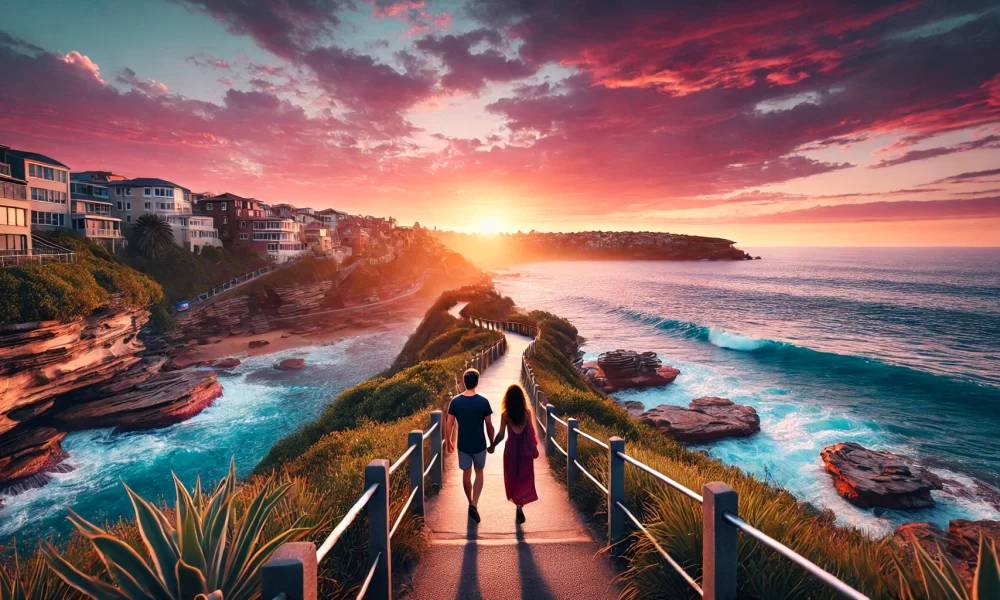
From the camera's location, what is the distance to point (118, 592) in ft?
9.40

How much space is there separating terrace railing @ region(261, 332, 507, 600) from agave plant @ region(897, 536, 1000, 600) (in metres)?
3.20

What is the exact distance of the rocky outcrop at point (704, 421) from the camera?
22.1 m

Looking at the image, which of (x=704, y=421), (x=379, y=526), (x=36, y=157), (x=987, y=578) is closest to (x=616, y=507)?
(x=379, y=526)

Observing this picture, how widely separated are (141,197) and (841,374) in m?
83.6

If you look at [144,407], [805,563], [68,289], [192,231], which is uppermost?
[192,231]

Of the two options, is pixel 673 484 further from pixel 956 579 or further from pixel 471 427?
pixel 471 427

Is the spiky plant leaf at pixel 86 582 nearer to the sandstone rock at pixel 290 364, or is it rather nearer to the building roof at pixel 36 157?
the sandstone rock at pixel 290 364

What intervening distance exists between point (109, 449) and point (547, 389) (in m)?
26.3

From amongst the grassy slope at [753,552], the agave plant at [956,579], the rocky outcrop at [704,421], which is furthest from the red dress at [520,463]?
the rocky outcrop at [704,421]

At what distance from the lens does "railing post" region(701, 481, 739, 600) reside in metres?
3.37

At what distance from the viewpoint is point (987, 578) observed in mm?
2439

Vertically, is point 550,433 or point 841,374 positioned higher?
point 550,433

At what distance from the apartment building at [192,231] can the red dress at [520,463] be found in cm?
7130

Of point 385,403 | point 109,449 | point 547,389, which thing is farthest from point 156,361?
point 547,389
